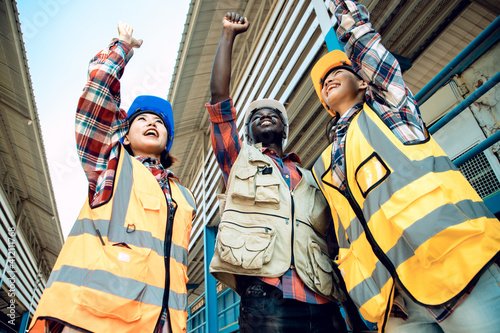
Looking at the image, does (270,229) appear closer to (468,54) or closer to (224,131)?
(224,131)

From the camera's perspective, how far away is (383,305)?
3.57ft

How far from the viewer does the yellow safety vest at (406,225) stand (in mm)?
948

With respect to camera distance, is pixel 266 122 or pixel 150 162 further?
pixel 266 122

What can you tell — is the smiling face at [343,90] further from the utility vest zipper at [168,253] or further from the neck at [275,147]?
the utility vest zipper at [168,253]

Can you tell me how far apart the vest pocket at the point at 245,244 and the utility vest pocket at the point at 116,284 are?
1.27ft

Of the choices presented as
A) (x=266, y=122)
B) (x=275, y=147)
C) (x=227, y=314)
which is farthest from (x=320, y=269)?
(x=227, y=314)

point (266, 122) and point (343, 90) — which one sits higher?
point (266, 122)

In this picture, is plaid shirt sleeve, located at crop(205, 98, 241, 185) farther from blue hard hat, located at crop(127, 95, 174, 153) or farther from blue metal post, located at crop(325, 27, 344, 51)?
blue metal post, located at crop(325, 27, 344, 51)

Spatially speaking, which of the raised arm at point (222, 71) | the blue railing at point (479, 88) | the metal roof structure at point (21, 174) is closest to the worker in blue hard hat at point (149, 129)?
the raised arm at point (222, 71)

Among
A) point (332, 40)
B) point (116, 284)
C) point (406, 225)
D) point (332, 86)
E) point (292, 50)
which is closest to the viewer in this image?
point (406, 225)

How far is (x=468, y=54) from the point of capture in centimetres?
180

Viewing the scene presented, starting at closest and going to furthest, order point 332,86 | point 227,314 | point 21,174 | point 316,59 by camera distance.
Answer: point 332,86
point 316,59
point 227,314
point 21,174

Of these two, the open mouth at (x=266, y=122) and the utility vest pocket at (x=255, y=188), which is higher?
the open mouth at (x=266, y=122)

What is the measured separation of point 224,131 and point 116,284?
1.08 meters
